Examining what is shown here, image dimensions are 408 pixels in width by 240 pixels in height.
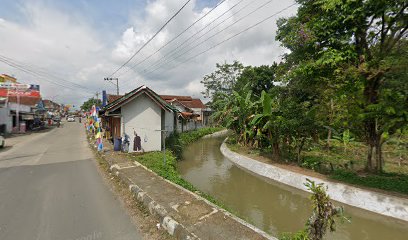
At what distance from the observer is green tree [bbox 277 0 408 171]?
7789 millimetres

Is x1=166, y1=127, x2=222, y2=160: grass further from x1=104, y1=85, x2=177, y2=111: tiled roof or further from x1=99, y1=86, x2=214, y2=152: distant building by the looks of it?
x1=104, y1=85, x2=177, y2=111: tiled roof

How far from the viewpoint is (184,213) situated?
566 centimetres

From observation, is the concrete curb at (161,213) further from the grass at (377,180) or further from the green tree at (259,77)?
the green tree at (259,77)

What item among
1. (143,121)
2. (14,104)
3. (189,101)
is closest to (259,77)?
(189,101)

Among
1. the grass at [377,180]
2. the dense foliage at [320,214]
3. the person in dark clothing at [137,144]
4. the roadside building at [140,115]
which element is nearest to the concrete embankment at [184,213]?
the dense foliage at [320,214]

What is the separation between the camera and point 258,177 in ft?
41.4

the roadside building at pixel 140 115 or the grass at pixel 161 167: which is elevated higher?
the roadside building at pixel 140 115

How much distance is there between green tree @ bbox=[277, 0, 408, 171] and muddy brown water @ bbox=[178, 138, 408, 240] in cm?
338

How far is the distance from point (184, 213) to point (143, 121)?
33.0ft

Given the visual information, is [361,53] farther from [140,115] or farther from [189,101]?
[189,101]

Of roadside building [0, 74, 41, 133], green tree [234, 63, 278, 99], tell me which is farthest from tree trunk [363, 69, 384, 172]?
roadside building [0, 74, 41, 133]

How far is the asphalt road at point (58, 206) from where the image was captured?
200 inches

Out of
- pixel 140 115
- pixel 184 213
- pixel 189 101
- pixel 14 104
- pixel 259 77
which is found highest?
pixel 259 77

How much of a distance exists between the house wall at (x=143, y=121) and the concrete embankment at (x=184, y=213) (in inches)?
233
